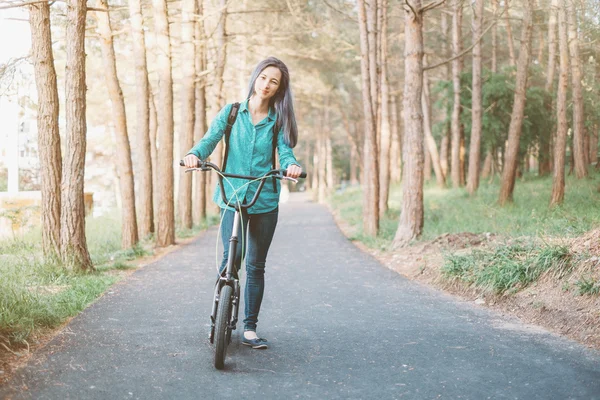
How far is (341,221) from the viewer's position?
21609mm

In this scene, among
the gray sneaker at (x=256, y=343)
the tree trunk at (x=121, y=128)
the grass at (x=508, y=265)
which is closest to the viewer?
the gray sneaker at (x=256, y=343)

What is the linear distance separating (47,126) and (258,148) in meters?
5.30

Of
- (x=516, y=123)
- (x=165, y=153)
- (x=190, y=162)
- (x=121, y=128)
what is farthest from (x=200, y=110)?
(x=190, y=162)

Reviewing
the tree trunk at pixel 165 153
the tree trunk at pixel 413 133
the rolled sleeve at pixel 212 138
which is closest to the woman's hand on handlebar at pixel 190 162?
the rolled sleeve at pixel 212 138

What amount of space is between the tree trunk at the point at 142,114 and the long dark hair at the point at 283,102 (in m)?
8.80

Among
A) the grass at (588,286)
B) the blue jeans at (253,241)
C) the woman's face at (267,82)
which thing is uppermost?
the woman's face at (267,82)

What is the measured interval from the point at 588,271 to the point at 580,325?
3.15 feet

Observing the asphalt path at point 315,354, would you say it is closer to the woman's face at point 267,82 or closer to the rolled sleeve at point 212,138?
the rolled sleeve at point 212,138

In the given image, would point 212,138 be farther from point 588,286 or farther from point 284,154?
point 588,286

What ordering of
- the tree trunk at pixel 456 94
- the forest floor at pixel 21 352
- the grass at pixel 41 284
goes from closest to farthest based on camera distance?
the forest floor at pixel 21 352 < the grass at pixel 41 284 < the tree trunk at pixel 456 94

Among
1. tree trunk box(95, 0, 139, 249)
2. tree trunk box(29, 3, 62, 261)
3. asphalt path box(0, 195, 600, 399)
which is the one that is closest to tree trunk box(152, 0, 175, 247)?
tree trunk box(95, 0, 139, 249)

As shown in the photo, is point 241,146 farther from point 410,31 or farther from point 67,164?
point 410,31

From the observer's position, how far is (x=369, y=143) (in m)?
14.8

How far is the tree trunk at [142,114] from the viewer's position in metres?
12.9
